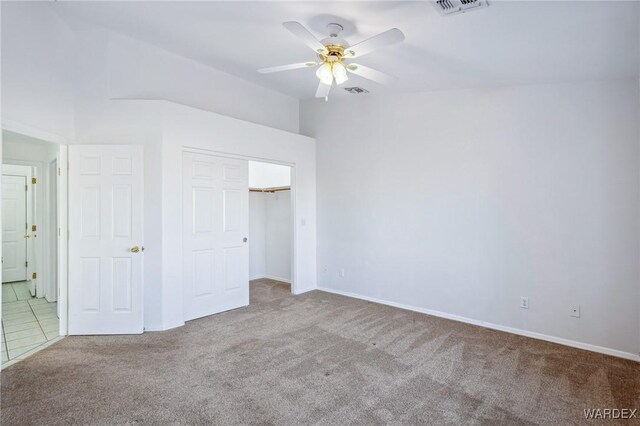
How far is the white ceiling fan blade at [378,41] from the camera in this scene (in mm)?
2365

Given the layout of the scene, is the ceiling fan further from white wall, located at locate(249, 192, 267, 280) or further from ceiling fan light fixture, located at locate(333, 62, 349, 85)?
white wall, located at locate(249, 192, 267, 280)

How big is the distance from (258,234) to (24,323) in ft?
11.5

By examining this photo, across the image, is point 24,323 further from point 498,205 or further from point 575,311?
point 575,311

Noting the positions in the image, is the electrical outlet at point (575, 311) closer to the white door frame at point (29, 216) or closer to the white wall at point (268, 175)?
the white wall at point (268, 175)

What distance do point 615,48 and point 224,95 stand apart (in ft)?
14.0

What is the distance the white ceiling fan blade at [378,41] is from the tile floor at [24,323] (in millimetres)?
4062

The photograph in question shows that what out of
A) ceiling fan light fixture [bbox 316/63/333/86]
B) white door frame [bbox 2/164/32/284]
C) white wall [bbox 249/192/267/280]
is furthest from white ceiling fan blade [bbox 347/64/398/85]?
white door frame [bbox 2/164/32/284]

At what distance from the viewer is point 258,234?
21.1 feet

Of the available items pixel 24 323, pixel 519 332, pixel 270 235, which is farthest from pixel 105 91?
pixel 519 332

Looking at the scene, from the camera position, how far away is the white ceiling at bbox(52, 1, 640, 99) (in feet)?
8.57

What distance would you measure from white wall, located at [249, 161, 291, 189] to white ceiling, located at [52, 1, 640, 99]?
2.39 metres

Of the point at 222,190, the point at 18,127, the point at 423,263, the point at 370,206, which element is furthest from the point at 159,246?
the point at 423,263

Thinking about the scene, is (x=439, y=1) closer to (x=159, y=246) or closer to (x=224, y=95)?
(x=224, y=95)

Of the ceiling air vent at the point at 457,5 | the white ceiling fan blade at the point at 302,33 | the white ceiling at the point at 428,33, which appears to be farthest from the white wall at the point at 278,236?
the ceiling air vent at the point at 457,5
